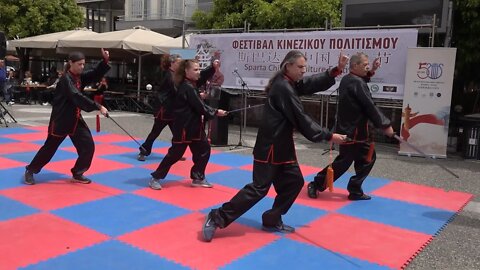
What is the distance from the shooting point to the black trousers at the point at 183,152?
6.12 meters

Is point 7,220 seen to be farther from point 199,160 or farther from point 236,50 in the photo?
point 236,50

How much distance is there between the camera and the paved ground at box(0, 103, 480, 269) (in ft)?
14.5

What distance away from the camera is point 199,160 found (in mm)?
6301

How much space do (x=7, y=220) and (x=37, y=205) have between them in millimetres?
563

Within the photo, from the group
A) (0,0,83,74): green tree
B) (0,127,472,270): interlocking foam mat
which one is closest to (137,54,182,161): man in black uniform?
(0,127,472,270): interlocking foam mat

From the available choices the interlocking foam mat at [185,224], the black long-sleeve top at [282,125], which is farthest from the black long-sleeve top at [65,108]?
the black long-sleeve top at [282,125]

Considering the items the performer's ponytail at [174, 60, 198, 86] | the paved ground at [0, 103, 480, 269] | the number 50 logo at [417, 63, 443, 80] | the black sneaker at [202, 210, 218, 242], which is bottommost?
the paved ground at [0, 103, 480, 269]

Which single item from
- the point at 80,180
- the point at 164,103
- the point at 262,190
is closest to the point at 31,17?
the point at 164,103

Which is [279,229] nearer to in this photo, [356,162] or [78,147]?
[356,162]

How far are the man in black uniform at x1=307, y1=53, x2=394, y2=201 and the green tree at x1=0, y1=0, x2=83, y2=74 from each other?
71.2ft

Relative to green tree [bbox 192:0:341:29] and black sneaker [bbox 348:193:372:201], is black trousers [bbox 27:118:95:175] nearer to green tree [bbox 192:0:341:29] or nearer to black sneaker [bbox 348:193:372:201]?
black sneaker [bbox 348:193:372:201]

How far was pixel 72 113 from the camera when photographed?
6.07 m

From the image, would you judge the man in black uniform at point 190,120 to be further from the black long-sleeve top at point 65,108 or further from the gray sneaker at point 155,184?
the black long-sleeve top at point 65,108

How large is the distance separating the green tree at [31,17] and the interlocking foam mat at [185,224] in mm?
18431
